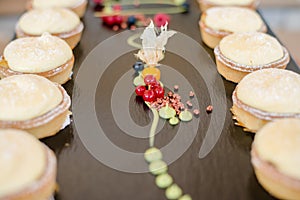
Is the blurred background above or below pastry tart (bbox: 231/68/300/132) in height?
below

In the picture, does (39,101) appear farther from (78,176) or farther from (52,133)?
(78,176)

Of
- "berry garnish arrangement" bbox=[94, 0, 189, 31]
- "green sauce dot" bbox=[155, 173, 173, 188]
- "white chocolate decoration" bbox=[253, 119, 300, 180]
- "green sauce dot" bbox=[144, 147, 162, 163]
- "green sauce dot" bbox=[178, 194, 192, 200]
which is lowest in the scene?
"berry garnish arrangement" bbox=[94, 0, 189, 31]

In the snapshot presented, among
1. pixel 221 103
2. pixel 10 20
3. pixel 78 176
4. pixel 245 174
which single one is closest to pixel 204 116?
pixel 221 103

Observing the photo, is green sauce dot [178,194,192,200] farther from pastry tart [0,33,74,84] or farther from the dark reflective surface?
pastry tart [0,33,74,84]

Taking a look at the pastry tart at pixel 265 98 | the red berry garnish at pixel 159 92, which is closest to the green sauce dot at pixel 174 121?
the red berry garnish at pixel 159 92

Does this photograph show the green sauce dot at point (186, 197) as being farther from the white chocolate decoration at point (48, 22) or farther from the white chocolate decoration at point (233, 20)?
the white chocolate decoration at point (48, 22)

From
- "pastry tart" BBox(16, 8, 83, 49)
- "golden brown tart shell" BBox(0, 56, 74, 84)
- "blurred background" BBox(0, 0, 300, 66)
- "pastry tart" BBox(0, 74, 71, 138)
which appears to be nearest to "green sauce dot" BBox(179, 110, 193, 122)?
"pastry tart" BBox(0, 74, 71, 138)
